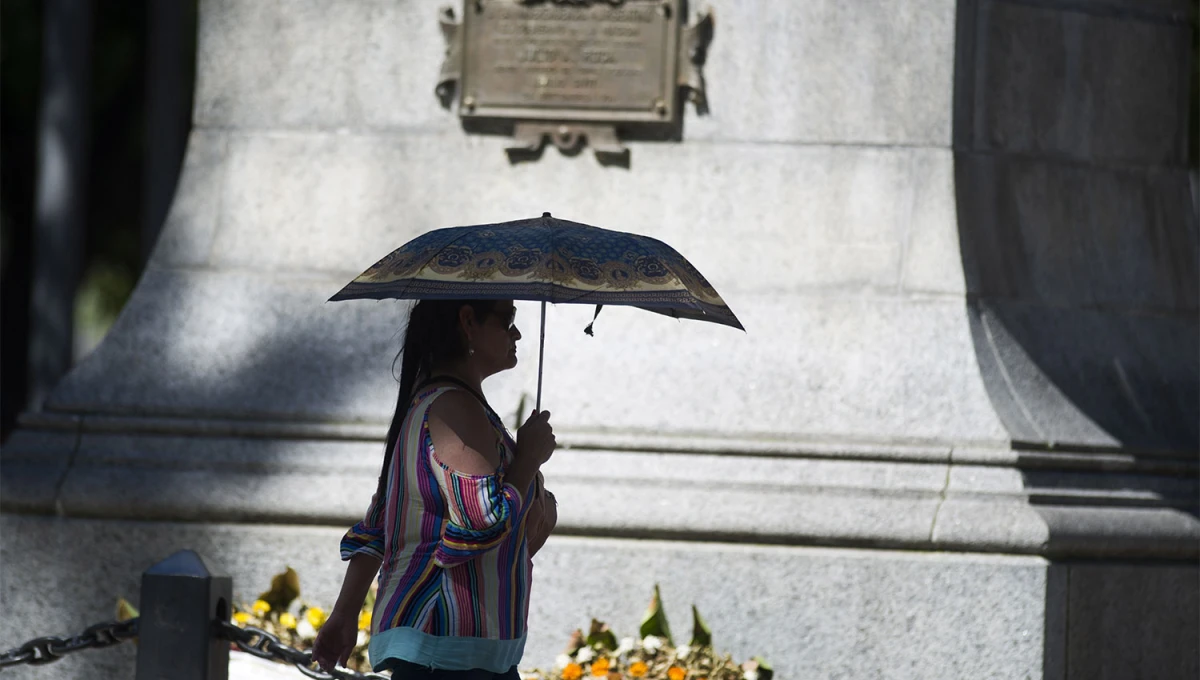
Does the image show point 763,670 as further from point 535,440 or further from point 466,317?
point 466,317

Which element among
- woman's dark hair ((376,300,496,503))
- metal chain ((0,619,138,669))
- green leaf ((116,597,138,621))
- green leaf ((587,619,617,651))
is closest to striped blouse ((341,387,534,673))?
woman's dark hair ((376,300,496,503))

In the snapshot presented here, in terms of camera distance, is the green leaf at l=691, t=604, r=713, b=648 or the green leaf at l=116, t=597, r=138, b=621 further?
the green leaf at l=116, t=597, r=138, b=621

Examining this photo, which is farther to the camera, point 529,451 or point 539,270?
point 529,451

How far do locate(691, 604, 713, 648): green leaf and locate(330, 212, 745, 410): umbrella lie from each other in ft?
6.63

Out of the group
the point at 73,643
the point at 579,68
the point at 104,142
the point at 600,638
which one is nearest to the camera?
the point at 73,643

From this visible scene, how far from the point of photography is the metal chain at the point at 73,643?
4480 millimetres

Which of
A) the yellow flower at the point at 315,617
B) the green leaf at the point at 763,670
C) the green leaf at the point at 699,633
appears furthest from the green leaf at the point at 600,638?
the yellow flower at the point at 315,617

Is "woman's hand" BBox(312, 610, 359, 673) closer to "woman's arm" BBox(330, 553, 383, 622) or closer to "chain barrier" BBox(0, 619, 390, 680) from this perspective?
"woman's arm" BBox(330, 553, 383, 622)

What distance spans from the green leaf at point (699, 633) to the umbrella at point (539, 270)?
6.63 ft

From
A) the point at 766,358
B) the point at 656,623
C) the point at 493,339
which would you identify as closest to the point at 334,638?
the point at 493,339

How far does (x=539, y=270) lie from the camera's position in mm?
3457

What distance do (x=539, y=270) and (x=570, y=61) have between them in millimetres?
2909

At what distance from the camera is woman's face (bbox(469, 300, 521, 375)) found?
3676 millimetres

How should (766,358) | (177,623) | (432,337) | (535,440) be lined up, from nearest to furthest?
(535,440)
(432,337)
(177,623)
(766,358)
